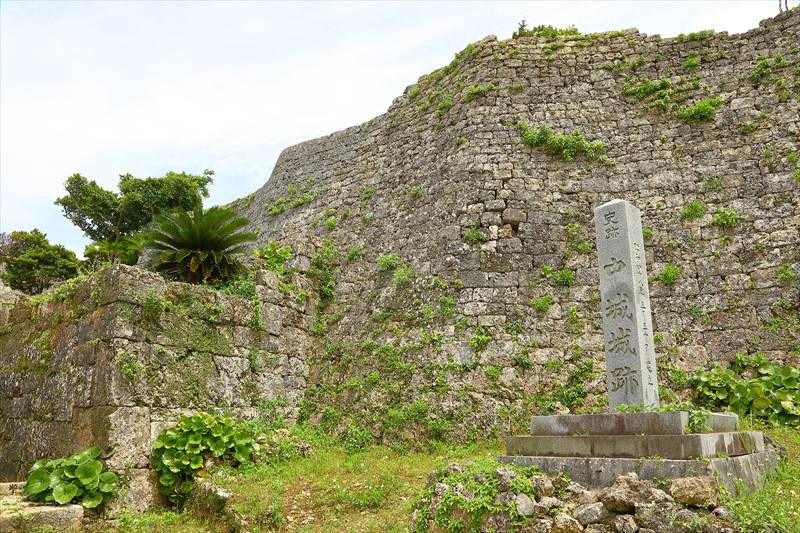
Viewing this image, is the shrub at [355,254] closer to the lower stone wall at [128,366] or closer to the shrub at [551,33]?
the lower stone wall at [128,366]

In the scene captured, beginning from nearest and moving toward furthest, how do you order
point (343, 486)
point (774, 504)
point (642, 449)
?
point (774, 504) → point (642, 449) → point (343, 486)

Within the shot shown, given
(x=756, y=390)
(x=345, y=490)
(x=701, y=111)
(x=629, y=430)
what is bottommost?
(x=345, y=490)

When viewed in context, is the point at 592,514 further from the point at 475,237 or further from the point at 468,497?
the point at 475,237

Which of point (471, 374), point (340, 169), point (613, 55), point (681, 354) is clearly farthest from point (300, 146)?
point (681, 354)

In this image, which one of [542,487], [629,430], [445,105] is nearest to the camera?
[542,487]

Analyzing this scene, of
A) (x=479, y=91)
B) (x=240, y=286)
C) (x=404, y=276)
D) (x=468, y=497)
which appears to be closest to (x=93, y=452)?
(x=240, y=286)

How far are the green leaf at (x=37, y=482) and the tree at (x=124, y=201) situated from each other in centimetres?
1558

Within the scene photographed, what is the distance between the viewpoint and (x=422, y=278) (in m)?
9.11

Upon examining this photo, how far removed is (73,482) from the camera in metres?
5.94

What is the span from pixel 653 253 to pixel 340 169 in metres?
6.52

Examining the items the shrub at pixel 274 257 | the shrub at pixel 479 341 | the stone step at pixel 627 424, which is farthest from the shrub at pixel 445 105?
the stone step at pixel 627 424

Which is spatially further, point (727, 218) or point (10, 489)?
point (727, 218)

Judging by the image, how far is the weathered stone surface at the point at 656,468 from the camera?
4383mm

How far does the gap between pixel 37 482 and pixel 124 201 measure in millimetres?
16428
